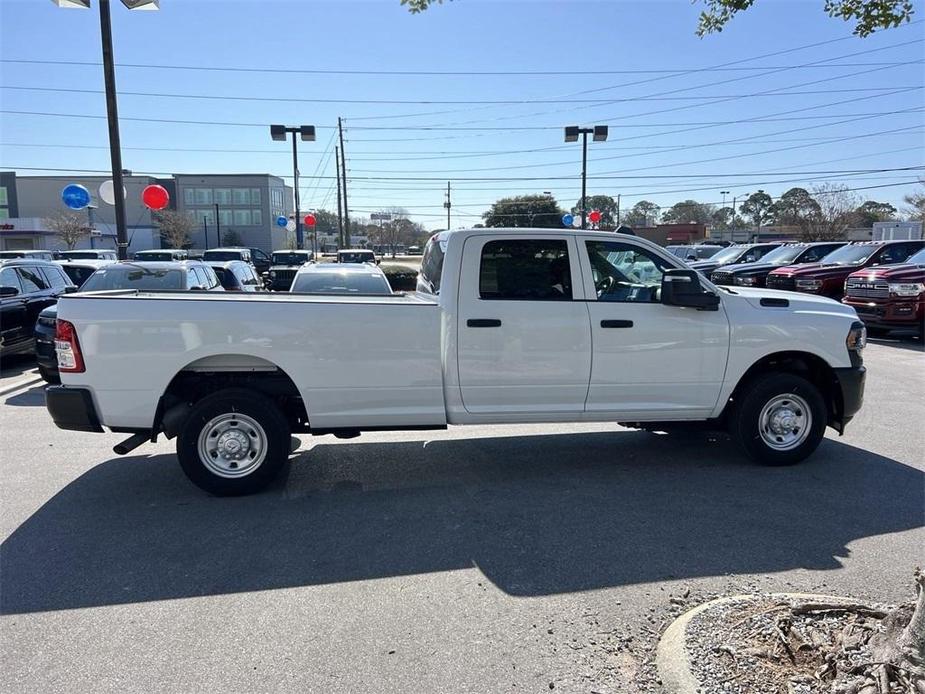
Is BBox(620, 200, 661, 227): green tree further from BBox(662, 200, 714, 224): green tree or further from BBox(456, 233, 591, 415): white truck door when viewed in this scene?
BBox(456, 233, 591, 415): white truck door

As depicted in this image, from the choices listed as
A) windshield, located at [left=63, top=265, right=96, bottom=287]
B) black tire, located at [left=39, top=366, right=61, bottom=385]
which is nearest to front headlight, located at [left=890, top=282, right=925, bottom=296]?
black tire, located at [left=39, top=366, right=61, bottom=385]

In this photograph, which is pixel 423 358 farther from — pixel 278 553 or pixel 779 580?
pixel 779 580

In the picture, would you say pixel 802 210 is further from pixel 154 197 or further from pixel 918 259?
pixel 154 197

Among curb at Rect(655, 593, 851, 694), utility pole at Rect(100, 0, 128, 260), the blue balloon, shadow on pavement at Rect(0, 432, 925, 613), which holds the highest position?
utility pole at Rect(100, 0, 128, 260)

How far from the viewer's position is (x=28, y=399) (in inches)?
346

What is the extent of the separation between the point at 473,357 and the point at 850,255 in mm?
15559

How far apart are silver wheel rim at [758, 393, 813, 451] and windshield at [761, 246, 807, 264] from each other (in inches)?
621

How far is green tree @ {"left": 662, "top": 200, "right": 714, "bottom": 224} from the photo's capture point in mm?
94250

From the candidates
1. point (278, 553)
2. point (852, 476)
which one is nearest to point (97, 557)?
point (278, 553)

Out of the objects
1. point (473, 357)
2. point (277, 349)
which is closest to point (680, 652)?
point (473, 357)

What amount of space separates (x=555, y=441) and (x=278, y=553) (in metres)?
3.30

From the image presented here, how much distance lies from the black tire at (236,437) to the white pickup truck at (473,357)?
0.01 m

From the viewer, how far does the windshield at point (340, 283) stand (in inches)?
451

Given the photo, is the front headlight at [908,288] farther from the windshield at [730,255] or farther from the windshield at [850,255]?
the windshield at [730,255]
